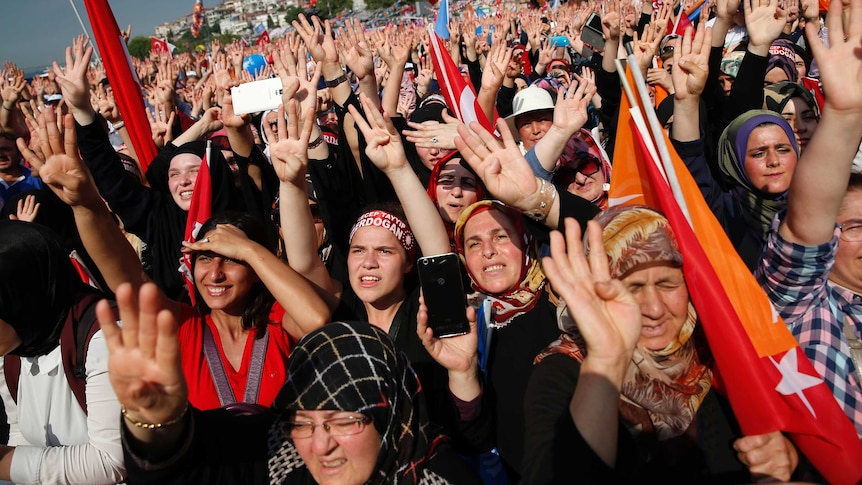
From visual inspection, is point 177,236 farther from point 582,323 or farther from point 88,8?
point 582,323

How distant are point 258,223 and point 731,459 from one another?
77.1 inches

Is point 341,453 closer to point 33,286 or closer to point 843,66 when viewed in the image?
point 33,286

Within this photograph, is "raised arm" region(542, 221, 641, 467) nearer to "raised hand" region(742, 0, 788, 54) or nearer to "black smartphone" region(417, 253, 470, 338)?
"black smartphone" region(417, 253, 470, 338)

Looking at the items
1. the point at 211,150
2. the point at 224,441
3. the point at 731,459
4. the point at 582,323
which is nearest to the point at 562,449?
the point at 582,323

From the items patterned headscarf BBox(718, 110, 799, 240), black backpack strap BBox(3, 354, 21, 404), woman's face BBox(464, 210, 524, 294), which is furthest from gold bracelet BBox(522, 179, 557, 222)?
black backpack strap BBox(3, 354, 21, 404)

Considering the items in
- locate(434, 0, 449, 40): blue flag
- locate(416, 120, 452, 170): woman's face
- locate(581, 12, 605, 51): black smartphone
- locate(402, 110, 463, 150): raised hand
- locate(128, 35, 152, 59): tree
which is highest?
locate(128, 35, 152, 59): tree

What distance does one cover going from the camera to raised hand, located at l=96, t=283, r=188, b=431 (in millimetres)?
1316

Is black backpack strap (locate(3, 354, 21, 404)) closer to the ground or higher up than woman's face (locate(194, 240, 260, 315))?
closer to the ground

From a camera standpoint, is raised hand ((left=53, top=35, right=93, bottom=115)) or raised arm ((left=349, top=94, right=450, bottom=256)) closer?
raised arm ((left=349, top=94, right=450, bottom=256))

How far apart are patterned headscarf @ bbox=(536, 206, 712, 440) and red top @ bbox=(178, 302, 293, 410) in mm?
1048

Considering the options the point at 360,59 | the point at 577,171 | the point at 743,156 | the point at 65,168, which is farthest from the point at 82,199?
the point at 743,156

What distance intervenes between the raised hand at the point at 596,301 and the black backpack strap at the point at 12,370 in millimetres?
1870

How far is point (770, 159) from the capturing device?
2764mm

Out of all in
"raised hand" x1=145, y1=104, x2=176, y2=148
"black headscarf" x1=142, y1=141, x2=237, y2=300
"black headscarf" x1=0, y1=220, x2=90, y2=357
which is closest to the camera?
"black headscarf" x1=0, y1=220, x2=90, y2=357
